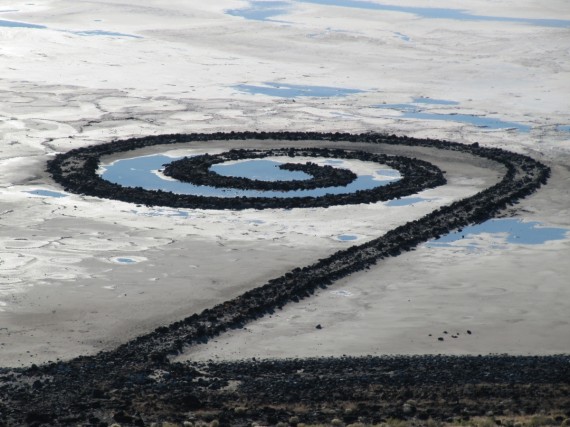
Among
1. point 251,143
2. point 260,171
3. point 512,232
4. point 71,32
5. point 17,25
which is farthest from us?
point 17,25

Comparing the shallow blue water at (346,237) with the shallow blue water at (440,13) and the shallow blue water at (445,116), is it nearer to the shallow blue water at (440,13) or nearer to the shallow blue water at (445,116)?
the shallow blue water at (445,116)

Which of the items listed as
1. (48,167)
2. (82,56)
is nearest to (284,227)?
(48,167)

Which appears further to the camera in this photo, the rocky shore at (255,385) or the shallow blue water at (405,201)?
the shallow blue water at (405,201)

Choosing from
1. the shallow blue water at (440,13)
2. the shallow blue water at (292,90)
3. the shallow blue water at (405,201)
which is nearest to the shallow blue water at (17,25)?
the shallow blue water at (440,13)

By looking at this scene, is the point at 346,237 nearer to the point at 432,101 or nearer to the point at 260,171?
the point at 260,171

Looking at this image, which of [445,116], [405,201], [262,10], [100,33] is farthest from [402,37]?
[405,201]

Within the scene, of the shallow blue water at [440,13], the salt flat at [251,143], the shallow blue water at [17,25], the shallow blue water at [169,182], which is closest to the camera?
the salt flat at [251,143]

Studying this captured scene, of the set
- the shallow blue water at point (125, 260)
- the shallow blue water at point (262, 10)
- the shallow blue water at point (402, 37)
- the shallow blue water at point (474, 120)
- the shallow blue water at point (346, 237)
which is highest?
the shallow blue water at point (262, 10)
